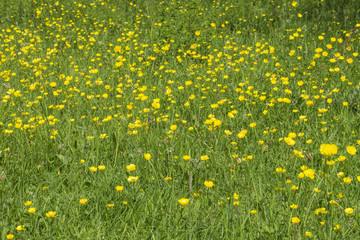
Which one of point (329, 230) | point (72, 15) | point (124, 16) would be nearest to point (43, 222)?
point (329, 230)

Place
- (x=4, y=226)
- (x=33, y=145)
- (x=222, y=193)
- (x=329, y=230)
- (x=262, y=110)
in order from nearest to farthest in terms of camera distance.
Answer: (x=329, y=230) < (x=4, y=226) < (x=222, y=193) < (x=33, y=145) < (x=262, y=110)

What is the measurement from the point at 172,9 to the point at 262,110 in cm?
291

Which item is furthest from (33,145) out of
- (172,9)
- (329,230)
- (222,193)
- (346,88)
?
(172,9)

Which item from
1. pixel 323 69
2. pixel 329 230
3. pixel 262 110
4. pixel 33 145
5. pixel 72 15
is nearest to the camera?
pixel 329 230

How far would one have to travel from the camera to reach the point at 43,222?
2.08 metres

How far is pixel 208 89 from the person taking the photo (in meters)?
3.75

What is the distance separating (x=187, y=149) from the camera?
273 centimetres

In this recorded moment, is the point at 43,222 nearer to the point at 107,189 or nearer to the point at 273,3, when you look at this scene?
the point at 107,189

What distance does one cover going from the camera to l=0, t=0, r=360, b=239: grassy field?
1992 mm

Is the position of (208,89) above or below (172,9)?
below

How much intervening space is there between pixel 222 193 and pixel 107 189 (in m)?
0.67

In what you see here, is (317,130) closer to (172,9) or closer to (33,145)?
(33,145)

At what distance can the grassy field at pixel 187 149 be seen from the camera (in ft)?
6.54

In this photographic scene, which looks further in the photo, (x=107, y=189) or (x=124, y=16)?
(x=124, y=16)
